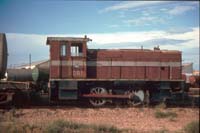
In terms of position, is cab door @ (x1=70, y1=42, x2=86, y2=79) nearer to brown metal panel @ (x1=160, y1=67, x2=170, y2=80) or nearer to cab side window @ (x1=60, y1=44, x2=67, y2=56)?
cab side window @ (x1=60, y1=44, x2=67, y2=56)

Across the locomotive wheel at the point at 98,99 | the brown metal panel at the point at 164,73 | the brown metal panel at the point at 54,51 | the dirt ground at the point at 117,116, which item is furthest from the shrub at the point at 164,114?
the brown metal panel at the point at 54,51

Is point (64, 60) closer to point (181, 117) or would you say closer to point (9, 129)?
point (181, 117)

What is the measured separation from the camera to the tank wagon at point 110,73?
20438 mm

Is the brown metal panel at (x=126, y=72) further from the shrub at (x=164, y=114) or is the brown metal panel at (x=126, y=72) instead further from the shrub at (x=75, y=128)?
the shrub at (x=75, y=128)

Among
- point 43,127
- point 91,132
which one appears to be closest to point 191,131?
point 91,132

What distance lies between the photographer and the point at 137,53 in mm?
21250

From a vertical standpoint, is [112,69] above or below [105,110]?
above

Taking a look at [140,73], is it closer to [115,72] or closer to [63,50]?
[115,72]

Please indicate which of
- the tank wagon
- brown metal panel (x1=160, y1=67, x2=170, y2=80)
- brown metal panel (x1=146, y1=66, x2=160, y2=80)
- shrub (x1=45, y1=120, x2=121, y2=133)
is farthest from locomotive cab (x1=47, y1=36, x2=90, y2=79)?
shrub (x1=45, y1=120, x2=121, y2=133)

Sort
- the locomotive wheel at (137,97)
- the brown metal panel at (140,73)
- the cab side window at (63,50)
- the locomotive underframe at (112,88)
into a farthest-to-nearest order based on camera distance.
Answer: the brown metal panel at (140,73)
the locomotive wheel at (137,97)
the cab side window at (63,50)
the locomotive underframe at (112,88)

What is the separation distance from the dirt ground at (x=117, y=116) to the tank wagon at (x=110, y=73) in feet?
4.73

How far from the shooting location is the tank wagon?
20.4 m

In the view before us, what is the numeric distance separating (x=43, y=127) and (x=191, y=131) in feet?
16.9

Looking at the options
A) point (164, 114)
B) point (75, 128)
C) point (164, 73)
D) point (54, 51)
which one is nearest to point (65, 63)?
point (54, 51)
